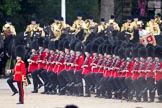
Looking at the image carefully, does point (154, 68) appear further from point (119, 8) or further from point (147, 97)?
point (119, 8)

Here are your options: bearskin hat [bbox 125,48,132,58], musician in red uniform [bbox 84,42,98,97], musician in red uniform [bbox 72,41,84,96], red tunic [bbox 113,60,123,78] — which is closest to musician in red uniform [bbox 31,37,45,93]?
musician in red uniform [bbox 72,41,84,96]

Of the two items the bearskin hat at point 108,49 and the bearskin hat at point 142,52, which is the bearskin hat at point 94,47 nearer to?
the bearskin hat at point 108,49

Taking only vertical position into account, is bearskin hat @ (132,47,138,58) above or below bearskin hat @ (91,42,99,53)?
below

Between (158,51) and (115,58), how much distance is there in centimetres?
129

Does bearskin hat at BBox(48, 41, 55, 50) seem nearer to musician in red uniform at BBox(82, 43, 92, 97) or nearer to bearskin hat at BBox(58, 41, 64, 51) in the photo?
bearskin hat at BBox(58, 41, 64, 51)

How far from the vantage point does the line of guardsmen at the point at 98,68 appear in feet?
109

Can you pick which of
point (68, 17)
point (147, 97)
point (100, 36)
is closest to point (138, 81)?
point (147, 97)

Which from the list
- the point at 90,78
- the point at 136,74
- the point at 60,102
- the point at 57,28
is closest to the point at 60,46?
the point at 90,78

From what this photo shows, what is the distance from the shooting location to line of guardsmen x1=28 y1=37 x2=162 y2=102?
33312mm

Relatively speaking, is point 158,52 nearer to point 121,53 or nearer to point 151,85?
point 121,53

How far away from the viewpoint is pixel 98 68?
34.7 meters

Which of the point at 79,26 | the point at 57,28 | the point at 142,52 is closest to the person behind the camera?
the point at 142,52

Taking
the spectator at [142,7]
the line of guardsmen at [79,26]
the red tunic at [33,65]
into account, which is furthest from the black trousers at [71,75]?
the spectator at [142,7]

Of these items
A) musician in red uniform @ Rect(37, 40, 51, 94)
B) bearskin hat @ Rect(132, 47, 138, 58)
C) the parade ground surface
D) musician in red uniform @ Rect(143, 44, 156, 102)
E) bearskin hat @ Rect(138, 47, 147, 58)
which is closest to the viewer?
the parade ground surface
